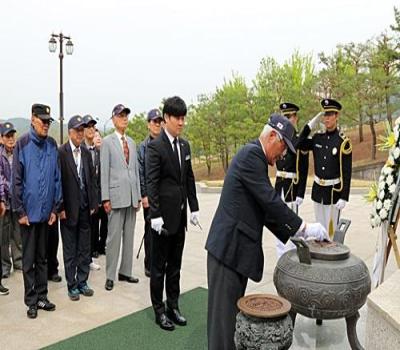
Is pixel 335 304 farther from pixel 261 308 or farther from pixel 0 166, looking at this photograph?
pixel 0 166

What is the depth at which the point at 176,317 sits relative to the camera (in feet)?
11.5

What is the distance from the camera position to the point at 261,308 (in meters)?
2.35

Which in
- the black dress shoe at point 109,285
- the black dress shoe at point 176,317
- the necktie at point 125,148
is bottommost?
the black dress shoe at point 109,285

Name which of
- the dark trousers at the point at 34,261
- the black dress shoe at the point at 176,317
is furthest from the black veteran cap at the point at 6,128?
the black dress shoe at the point at 176,317

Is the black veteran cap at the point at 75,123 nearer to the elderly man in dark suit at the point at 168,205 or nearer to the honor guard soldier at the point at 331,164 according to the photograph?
the elderly man in dark suit at the point at 168,205

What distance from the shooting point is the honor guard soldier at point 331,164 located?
4512 millimetres

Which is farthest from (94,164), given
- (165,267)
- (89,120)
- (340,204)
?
(340,204)

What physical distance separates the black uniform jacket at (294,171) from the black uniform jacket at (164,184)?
1.74 m

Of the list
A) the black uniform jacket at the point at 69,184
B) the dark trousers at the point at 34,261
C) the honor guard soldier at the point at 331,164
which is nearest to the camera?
the dark trousers at the point at 34,261

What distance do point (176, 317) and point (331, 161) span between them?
2228 millimetres

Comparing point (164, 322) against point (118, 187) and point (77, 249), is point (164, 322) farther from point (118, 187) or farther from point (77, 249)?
point (118, 187)

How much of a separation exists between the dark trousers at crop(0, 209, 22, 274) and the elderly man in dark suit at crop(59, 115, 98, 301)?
2.99 ft

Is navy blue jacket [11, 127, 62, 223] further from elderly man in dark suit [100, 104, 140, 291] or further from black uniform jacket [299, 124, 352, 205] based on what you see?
black uniform jacket [299, 124, 352, 205]

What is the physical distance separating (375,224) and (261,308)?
68.7 inches
